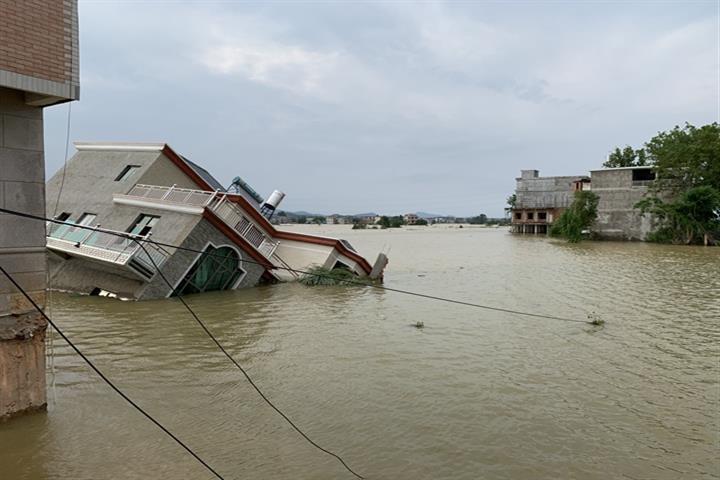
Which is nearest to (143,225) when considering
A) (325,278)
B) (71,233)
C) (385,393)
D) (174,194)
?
(174,194)

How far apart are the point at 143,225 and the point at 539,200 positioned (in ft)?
189

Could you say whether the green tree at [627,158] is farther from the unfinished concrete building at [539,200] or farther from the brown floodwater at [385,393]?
the brown floodwater at [385,393]

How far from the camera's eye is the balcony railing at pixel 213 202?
16406mm

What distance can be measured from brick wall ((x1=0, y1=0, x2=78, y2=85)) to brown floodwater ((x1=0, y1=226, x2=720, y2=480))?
4.09 m

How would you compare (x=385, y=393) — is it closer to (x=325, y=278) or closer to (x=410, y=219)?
(x=325, y=278)

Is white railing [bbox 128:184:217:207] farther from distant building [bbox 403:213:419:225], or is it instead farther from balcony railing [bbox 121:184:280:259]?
distant building [bbox 403:213:419:225]

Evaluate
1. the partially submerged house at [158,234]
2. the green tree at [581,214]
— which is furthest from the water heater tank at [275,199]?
the green tree at [581,214]

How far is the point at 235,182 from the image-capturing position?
21.1 metres

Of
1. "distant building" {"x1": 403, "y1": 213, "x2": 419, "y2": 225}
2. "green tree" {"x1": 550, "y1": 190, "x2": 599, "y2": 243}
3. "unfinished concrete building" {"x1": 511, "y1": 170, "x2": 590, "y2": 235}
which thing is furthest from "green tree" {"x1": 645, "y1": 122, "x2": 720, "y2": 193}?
"distant building" {"x1": 403, "y1": 213, "x2": 419, "y2": 225}

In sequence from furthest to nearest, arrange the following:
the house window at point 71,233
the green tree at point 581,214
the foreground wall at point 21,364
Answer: the green tree at point 581,214 → the house window at point 71,233 → the foreground wall at point 21,364

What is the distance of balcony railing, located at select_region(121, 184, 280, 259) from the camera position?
1641cm

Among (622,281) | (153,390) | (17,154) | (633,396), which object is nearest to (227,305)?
(153,390)

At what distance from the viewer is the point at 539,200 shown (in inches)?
2571

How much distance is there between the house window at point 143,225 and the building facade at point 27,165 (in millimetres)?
10439
